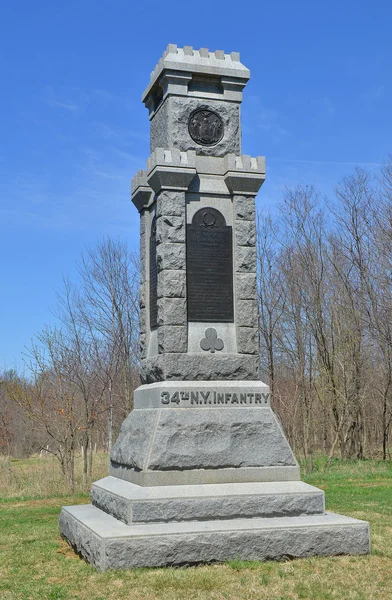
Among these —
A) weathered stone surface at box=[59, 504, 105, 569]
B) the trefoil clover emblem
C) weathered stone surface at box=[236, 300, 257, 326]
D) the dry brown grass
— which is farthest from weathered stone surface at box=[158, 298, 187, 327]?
the dry brown grass

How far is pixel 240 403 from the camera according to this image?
781cm

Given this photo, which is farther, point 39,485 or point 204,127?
point 39,485

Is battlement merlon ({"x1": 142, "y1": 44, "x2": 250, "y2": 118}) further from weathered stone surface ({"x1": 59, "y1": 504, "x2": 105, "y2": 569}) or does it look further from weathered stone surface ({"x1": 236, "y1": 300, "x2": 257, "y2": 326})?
weathered stone surface ({"x1": 59, "y1": 504, "x2": 105, "y2": 569})

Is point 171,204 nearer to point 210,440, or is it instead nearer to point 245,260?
point 245,260

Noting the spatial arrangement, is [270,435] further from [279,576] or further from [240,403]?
[279,576]

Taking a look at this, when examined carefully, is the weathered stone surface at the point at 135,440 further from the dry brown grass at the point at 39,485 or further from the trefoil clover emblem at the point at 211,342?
the dry brown grass at the point at 39,485

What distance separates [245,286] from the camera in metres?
8.25

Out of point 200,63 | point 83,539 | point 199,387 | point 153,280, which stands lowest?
point 83,539

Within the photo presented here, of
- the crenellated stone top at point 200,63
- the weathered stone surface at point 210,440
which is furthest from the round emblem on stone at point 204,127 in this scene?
the weathered stone surface at point 210,440

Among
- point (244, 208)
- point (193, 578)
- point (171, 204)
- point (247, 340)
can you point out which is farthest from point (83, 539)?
point (244, 208)

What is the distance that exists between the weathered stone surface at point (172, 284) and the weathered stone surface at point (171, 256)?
0.07 meters

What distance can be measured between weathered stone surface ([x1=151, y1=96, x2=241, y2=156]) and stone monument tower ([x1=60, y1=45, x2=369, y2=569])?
15 millimetres

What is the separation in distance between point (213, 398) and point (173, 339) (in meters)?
0.83

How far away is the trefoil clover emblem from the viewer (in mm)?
8000
